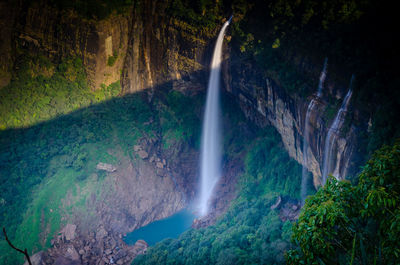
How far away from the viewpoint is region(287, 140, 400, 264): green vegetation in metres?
4.19

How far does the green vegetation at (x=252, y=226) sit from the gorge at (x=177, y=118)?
8cm

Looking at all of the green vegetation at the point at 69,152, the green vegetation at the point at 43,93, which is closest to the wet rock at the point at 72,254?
the green vegetation at the point at 69,152

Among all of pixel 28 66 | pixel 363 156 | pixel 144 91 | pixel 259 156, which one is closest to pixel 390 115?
pixel 363 156

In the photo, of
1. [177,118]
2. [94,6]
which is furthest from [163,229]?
[94,6]

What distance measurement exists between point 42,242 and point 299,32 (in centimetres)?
1710

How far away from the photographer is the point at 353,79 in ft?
34.1

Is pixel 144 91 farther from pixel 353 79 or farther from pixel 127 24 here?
pixel 353 79

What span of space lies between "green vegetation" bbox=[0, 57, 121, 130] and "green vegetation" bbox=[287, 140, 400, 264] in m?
18.6

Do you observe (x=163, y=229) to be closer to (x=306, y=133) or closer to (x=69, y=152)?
(x=69, y=152)

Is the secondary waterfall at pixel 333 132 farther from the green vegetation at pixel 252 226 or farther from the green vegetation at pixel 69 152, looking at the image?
the green vegetation at pixel 69 152

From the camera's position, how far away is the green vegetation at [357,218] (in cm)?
419

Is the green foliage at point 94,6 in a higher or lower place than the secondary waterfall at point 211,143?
higher

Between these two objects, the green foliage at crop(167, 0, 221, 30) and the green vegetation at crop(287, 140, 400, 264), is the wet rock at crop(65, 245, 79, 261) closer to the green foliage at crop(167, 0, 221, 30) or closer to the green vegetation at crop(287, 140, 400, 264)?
the green vegetation at crop(287, 140, 400, 264)

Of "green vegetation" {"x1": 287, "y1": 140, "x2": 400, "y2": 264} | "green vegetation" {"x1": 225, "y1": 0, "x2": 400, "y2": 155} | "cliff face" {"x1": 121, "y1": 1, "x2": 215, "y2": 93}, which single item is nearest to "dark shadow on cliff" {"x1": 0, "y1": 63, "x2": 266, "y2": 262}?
"cliff face" {"x1": 121, "y1": 1, "x2": 215, "y2": 93}
